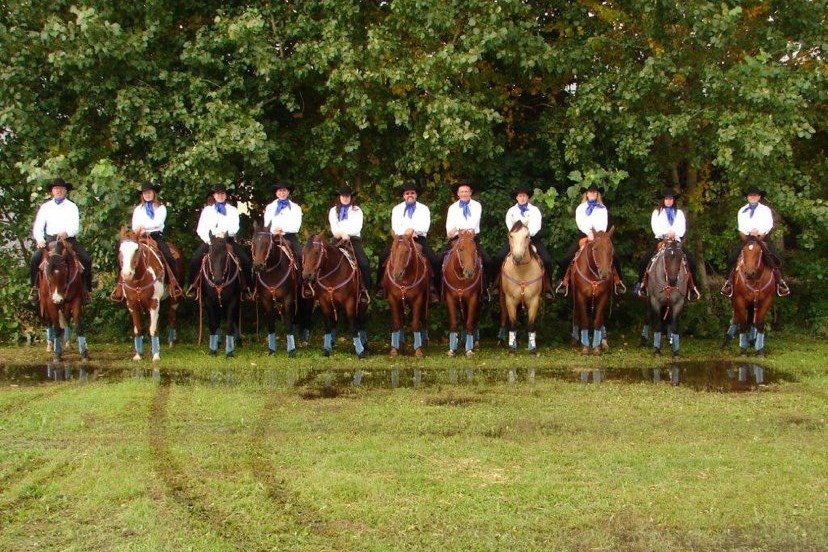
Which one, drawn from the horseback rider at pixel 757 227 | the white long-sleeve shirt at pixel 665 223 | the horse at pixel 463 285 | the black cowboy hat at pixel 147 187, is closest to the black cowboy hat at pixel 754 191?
the horseback rider at pixel 757 227

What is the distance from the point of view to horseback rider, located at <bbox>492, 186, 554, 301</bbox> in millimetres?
16719

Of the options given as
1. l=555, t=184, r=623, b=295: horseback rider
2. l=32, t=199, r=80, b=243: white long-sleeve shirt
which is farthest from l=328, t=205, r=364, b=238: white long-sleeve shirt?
l=32, t=199, r=80, b=243: white long-sleeve shirt

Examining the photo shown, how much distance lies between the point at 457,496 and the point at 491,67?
1177 centimetres

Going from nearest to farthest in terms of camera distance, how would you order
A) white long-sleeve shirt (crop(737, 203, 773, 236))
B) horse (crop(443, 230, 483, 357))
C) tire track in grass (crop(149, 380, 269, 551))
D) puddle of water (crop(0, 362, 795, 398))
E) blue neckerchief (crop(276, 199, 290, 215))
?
tire track in grass (crop(149, 380, 269, 551)), puddle of water (crop(0, 362, 795, 398)), horse (crop(443, 230, 483, 357)), white long-sleeve shirt (crop(737, 203, 773, 236)), blue neckerchief (crop(276, 199, 290, 215))

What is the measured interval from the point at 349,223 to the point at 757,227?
21.7 feet

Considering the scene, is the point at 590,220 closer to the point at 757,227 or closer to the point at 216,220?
the point at 757,227

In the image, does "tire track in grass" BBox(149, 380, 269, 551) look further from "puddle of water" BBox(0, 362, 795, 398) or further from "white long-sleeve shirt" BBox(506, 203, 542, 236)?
"white long-sleeve shirt" BBox(506, 203, 542, 236)

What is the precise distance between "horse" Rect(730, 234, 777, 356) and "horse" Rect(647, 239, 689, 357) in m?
0.83

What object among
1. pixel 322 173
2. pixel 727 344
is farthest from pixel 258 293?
pixel 727 344

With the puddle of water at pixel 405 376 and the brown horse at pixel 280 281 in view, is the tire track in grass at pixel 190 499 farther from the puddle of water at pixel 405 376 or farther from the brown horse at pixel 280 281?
the brown horse at pixel 280 281

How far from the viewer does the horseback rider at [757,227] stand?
16.1 meters

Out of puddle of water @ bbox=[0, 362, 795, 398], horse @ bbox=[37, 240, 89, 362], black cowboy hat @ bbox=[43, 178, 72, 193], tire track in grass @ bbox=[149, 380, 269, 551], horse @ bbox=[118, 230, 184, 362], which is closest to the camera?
tire track in grass @ bbox=[149, 380, 269, 551]

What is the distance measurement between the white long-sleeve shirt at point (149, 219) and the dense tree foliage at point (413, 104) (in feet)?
1.82

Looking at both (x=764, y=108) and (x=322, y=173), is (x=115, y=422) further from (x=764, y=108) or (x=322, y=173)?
(x=764, y=108)
